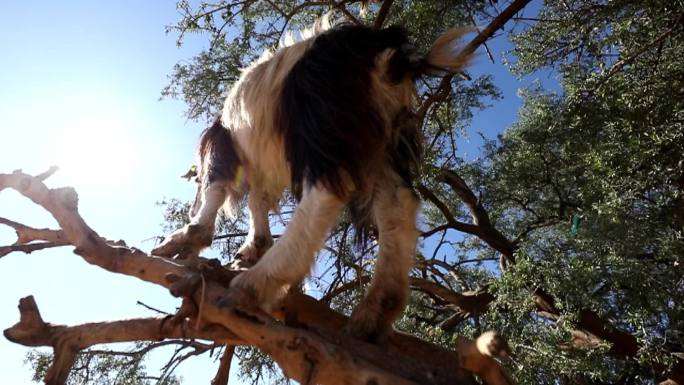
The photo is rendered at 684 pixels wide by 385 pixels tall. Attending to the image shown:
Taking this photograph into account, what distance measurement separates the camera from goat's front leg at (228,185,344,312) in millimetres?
2283

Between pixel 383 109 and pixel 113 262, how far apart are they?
4.80ft

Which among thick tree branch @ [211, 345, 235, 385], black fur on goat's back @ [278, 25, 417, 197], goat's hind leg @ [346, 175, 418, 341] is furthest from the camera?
thick tree branch @ [211, 345, 235, 385]

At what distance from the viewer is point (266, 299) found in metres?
2.29

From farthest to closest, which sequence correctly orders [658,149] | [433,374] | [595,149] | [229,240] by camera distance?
[229,240] → [595,149] → [658,149] → [433,374]

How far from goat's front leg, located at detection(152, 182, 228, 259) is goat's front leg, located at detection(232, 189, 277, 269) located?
0.87 feet

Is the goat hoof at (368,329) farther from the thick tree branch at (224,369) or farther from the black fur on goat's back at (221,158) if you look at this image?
the thick tree branch at (224,369)

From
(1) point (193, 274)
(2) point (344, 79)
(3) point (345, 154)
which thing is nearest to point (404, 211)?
(3) point (345, 154)

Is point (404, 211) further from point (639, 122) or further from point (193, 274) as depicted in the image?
point (639, 122)

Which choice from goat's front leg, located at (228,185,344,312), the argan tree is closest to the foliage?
the argan tree

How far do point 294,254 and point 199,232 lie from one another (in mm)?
1159

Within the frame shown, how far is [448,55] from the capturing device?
2967 mm

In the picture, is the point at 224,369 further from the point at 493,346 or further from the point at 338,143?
the point at 493,346

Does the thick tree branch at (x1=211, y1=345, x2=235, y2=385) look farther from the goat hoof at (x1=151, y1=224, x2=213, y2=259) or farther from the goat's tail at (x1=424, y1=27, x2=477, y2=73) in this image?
the goat's tail at (x1=424, y1=27, x2=477, y2=73)

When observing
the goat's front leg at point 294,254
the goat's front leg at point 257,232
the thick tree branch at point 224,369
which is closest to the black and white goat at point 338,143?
the goat's front leg at point 294,254
